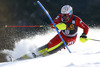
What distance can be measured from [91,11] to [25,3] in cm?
315

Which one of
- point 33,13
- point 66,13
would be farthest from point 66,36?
point 33,13

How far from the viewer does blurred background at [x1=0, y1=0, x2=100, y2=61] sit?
8.48 metres

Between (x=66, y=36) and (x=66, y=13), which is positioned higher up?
(x=66, y=13)

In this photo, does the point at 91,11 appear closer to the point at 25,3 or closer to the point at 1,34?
the point at 25,3

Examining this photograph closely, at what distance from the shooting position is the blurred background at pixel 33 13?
334 inches

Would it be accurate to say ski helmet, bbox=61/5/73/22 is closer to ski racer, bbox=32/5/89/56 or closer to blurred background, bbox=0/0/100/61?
ski racer, bbox=32/5/89/56

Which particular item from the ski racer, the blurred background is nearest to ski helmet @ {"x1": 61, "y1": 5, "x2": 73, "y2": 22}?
the ski racer

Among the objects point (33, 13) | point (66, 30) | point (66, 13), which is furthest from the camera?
point (33, 13)

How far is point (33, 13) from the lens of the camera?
28.3ft

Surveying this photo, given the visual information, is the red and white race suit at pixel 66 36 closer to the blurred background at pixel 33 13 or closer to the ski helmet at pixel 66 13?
the ski helmet at pixel 66 13

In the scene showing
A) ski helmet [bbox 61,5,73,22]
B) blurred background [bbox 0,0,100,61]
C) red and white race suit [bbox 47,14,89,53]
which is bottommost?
red and white race suit [bbox 47,14,89,53]

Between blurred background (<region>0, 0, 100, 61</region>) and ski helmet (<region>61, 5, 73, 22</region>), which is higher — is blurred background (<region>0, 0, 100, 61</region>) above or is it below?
above

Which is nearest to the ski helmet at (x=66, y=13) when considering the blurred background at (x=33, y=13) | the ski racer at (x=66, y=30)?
the ski racer at (x=66, y=30)

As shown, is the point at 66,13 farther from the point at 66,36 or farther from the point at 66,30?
the point at 66,36
